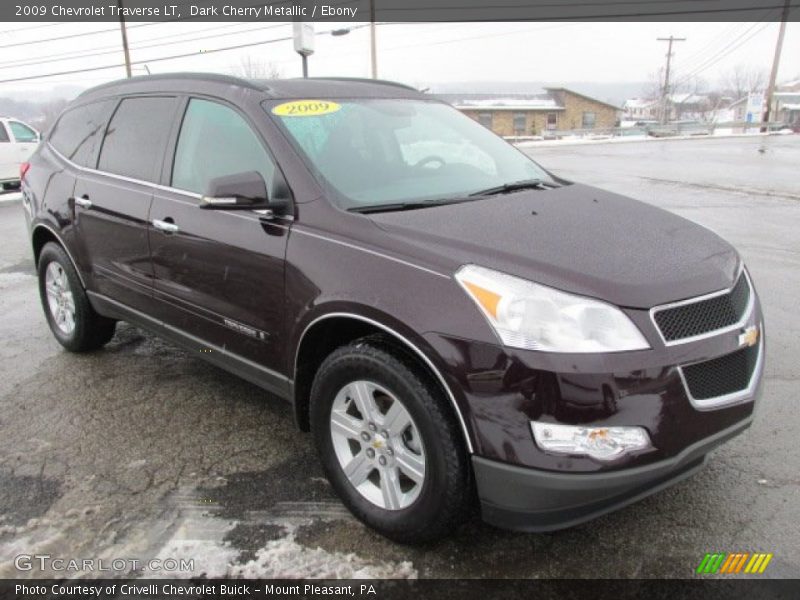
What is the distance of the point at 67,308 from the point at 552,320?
384 cm

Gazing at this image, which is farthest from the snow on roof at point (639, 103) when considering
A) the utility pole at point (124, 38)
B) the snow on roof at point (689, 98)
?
the utility pole at point (124, 38)

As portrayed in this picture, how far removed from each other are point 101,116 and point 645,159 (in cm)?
1951

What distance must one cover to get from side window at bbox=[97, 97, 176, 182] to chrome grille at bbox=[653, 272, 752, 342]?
2.76 metres

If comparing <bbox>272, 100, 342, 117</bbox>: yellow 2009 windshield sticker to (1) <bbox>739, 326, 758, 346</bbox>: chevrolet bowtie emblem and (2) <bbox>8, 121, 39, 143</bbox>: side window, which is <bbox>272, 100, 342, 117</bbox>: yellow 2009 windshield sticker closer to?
(1) <bbox>739, 326, 758, 346</bbox>: chevrolet bowtie emblem

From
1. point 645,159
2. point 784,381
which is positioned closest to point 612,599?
point 784,381

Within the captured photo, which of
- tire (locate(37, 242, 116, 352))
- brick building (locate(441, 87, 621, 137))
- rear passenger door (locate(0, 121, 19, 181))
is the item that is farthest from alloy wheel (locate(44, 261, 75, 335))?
brick building (locate(441, 87, 621, 137))

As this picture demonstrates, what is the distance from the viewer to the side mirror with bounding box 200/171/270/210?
2.83 metres

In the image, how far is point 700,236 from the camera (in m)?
2.87

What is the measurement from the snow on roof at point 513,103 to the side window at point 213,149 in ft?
192

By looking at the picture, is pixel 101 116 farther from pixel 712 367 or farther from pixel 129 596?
pixel 712 367

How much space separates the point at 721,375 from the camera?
232 centimetres

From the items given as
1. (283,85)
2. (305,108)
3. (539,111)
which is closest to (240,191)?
(305,108)

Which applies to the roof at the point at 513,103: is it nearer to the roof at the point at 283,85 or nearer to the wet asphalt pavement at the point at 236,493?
the roof at the point at 283,85

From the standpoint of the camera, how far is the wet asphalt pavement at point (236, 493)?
2.53 meters
